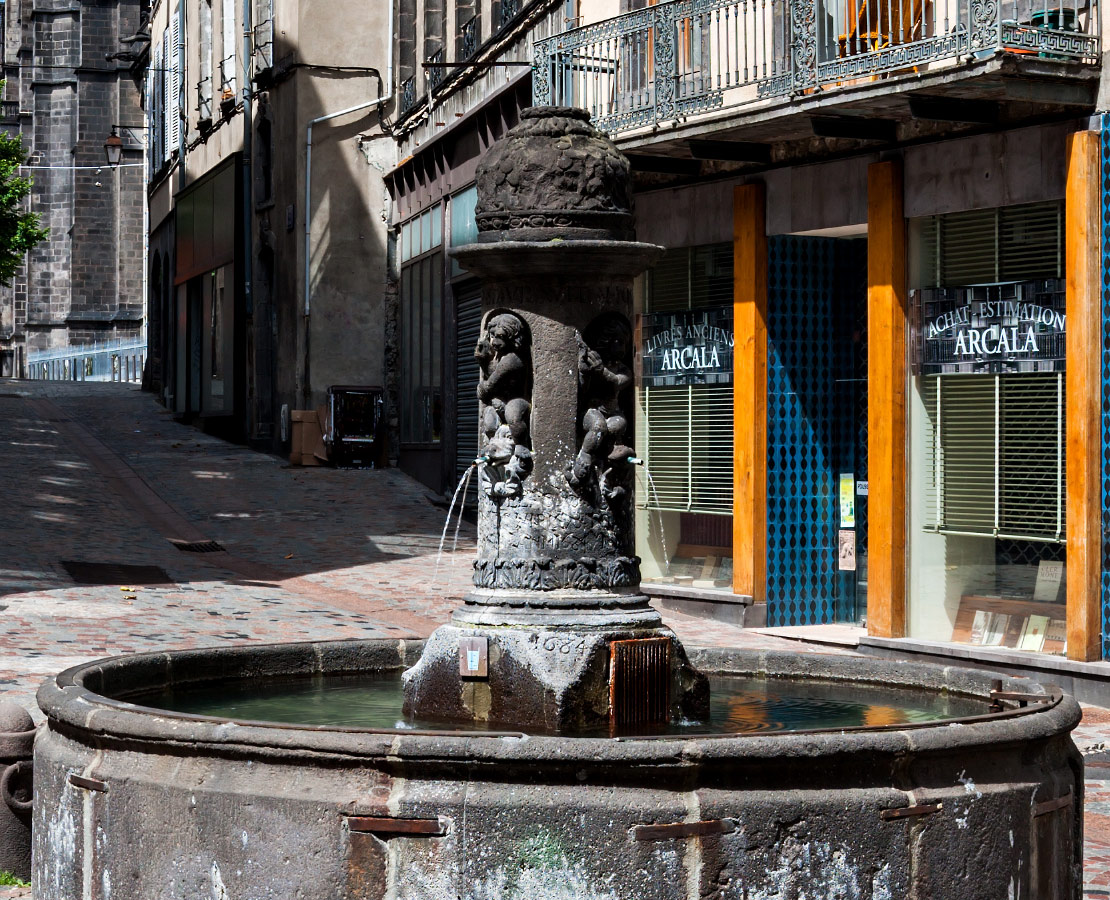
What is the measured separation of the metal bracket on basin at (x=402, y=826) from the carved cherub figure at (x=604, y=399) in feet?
7.41

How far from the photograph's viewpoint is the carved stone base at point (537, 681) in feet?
24.1

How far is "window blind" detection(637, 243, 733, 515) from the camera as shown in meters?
17.8

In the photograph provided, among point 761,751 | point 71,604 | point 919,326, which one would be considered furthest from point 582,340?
point 71,604

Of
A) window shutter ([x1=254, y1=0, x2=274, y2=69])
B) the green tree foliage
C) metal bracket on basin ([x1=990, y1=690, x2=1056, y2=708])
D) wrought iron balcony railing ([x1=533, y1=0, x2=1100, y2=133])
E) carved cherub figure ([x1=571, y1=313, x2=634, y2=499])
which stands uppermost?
window shutter ([x1=254, y1=0, x2=274, y2=69])

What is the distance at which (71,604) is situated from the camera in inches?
635

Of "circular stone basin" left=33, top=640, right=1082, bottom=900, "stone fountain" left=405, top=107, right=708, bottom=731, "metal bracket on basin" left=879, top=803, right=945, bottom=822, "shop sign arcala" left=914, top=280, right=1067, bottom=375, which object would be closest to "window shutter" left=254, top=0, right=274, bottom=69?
"shop sign arcala" left=914, top=280, right=1067, bottom=375

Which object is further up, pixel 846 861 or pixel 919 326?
pixel 919 326

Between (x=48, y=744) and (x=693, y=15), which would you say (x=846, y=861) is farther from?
(x=693, y=15)

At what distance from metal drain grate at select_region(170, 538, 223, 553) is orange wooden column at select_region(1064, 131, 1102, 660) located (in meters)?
11.1

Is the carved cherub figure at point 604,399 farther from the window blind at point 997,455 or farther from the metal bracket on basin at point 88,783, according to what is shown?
the window blind at point 997,455

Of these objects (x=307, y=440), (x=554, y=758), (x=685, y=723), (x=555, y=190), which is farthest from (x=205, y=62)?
(x=554, y=758)

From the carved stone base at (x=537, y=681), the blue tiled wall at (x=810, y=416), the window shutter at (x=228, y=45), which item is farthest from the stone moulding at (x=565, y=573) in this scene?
the window shutter at (x=228, y=45)

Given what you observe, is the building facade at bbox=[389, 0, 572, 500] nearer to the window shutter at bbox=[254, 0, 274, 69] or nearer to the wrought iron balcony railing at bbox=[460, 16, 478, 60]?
the wrought iron balcony railing at bbox=[460, 16, 478, 60]

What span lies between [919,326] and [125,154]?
52081 mm
